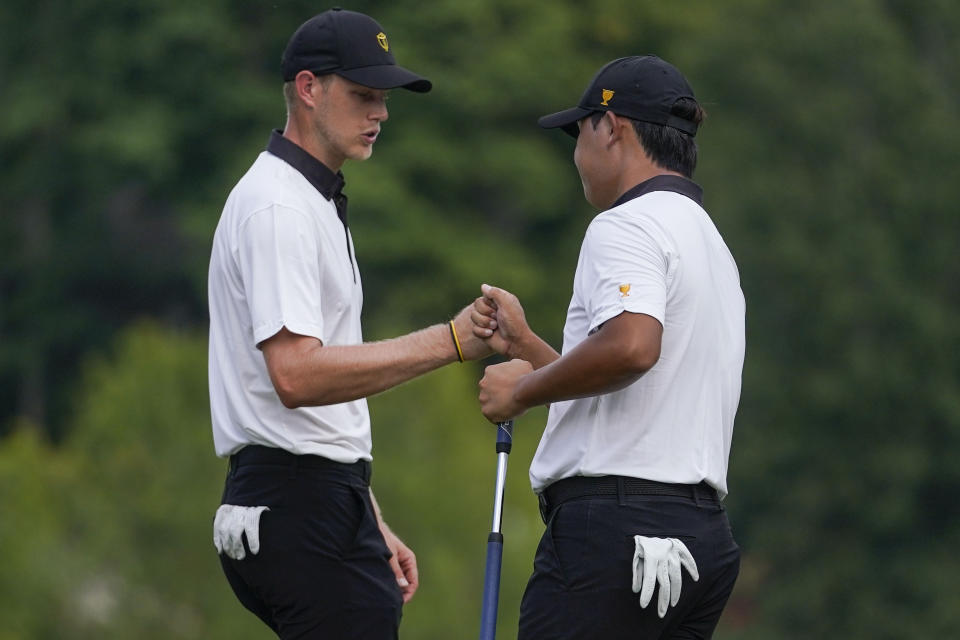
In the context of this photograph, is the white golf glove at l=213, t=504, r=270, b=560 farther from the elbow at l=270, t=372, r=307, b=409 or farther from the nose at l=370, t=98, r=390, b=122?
the nose at l=370, t=98, r=390, b=122

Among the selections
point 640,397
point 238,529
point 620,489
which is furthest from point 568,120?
→ point 238,529

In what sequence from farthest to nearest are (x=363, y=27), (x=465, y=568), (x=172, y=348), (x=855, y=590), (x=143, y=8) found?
(x=143, y=8)
(x=855, y=590)
(x=172, y=348)
(x=465, y=568)
(x=363, y=27)

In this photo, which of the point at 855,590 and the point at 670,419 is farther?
the point at 855,590

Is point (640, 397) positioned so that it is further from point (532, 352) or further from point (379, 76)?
point (379, 76)

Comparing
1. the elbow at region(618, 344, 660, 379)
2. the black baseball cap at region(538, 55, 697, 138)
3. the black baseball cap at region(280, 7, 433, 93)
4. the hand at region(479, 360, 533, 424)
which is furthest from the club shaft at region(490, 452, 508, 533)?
the black baseball cap at region(280, 7, 433, 93)

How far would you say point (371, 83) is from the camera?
5.05m

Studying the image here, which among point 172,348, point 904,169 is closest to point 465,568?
point 172,348

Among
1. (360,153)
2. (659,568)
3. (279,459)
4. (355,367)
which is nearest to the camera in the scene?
(659,568)

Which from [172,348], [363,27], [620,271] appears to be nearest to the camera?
[620,271]

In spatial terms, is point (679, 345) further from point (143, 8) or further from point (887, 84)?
point (143, 8)

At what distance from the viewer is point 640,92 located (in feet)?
15.3

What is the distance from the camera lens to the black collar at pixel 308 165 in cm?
504

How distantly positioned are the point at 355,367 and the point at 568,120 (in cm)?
92

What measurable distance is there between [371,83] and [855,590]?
975 inches
